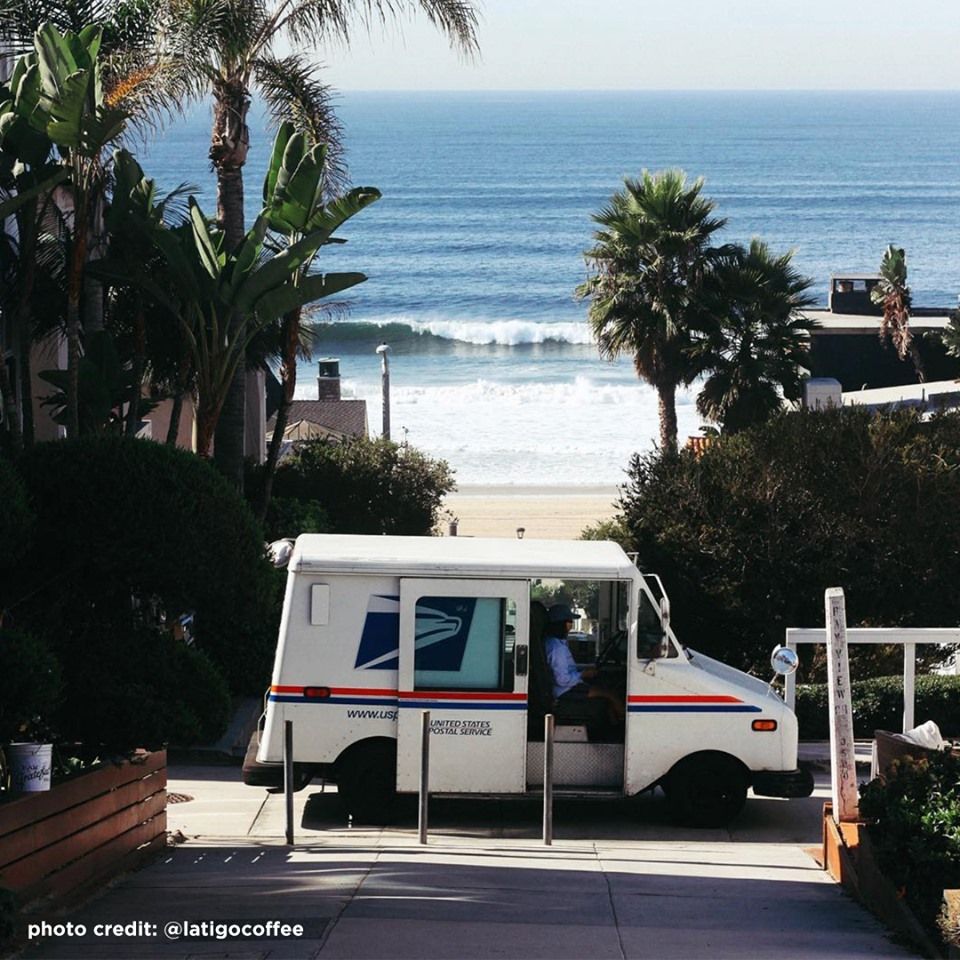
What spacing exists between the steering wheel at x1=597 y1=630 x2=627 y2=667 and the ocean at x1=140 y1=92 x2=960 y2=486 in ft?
33.9

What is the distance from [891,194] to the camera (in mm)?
152375

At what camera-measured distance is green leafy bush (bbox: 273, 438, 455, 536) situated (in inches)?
1037

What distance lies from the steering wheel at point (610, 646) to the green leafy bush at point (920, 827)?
3.47 metres

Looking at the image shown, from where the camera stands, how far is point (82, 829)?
9.34 metres

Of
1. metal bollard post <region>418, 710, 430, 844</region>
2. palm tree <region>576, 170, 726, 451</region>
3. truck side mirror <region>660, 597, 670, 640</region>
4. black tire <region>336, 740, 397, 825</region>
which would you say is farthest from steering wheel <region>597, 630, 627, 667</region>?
palm tree <region>576, 170, 726, 451</region>

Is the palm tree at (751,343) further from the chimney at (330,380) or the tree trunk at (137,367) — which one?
the chimney at (330,380)

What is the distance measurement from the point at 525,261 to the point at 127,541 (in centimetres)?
9500

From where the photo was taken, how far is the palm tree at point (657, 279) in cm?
3145

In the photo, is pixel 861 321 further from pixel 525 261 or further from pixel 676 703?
pixel 525 261

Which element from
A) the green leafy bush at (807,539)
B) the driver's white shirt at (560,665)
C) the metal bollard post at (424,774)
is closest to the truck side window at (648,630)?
the driver's white shirt at (560,665)

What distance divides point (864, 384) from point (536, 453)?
11.9 metres

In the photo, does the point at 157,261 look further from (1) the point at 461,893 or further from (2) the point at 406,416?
(2) the point at 406,416

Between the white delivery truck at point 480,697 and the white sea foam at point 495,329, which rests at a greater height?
the white sea foam at point 495,329

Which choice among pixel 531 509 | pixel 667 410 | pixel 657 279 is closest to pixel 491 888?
pixel 657 279
